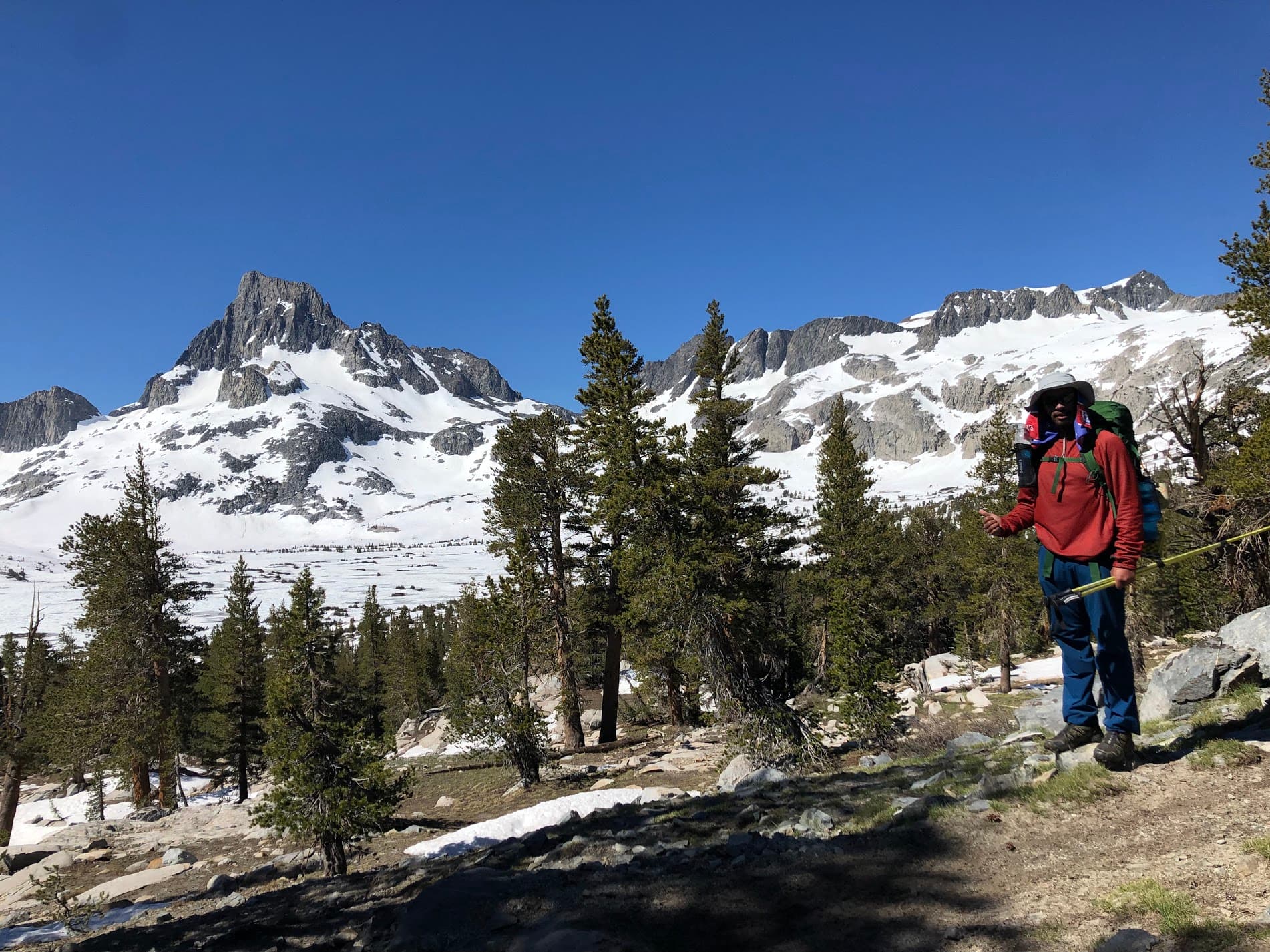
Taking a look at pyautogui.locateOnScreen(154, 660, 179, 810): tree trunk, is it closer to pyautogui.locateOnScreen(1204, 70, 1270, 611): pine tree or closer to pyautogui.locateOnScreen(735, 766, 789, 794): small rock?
pyautogui.locateOnScreen(735, 766, 789, 794): small rock

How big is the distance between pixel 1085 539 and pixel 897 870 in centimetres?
298

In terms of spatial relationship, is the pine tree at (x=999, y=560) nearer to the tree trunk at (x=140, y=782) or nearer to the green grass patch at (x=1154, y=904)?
the green grass patch at (x=1154, y=904)

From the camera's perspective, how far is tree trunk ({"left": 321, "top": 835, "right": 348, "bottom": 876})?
12.3m

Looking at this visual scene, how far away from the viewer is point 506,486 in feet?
74.3

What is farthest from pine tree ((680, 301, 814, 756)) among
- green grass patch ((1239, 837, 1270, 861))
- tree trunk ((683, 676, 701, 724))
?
green grass patch ((1239, 837, 1270, 861))

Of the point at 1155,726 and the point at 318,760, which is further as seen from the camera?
the point at 318,760

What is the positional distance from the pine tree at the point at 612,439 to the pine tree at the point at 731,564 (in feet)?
4.82

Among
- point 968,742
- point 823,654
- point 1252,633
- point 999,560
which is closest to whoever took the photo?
point 1252,633

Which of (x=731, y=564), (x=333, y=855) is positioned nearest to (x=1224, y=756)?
(x=333, y=855)

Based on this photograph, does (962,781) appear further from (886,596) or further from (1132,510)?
(886,596)

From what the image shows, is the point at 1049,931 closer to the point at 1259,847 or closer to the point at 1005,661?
the point at 1259,847

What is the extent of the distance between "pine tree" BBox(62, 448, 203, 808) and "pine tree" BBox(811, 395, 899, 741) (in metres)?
23.2

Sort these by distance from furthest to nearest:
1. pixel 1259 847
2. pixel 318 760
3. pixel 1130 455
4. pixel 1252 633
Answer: pixel 318 760, pixel 1252 633, pixel 1130 455, pixel 1259 847

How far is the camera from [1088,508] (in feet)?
17.1
